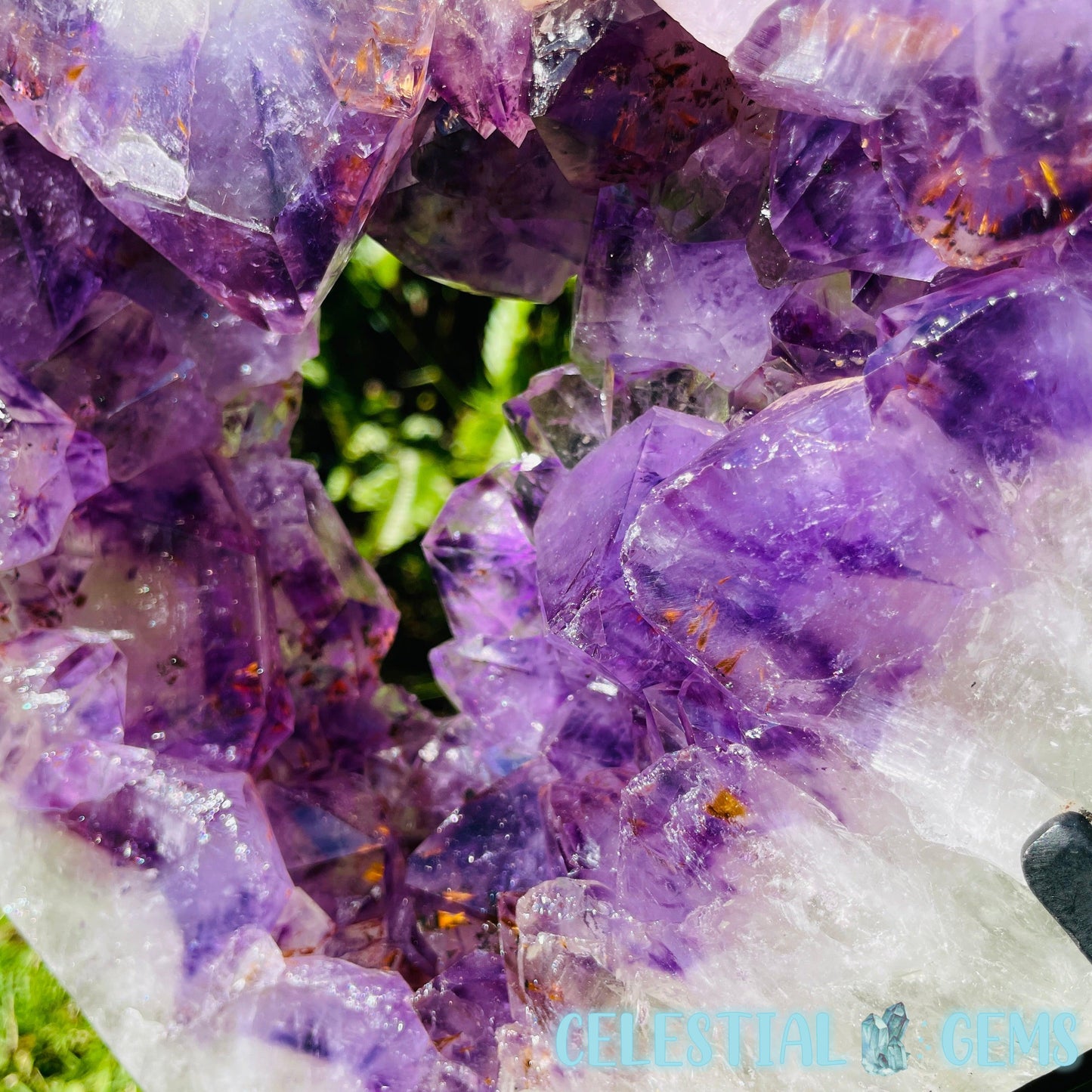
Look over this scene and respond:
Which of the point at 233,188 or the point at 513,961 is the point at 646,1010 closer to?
the point at 513,961

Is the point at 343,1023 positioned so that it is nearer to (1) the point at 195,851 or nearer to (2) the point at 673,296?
(1) the point at 195,851

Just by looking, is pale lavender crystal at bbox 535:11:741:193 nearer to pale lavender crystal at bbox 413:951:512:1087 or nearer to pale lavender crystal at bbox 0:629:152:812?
pale lavender crystal at bbox 0:629:152:812

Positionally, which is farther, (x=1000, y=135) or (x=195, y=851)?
(x=195, y=851)

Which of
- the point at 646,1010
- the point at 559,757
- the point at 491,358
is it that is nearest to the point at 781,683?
the point at 646,1010

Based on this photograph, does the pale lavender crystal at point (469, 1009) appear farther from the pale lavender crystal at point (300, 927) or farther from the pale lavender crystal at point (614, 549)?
the pale lavender crystal at point (614, 549)

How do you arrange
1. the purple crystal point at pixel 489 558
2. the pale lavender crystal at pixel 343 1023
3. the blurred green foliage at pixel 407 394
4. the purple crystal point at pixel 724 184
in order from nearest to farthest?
the pale lavender crystal at pixel 343 1023 < the purple crystal point at pixel 724 184 < the purple crystal point at pixel 489 558 < the blurred green foliage at pixel 407 394

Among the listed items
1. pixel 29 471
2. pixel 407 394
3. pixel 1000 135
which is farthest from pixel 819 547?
pixel 407 394

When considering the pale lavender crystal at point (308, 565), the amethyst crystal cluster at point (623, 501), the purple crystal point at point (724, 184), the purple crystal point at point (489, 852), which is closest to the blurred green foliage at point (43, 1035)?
the amethyst crystal cluster at point (623, 501)
